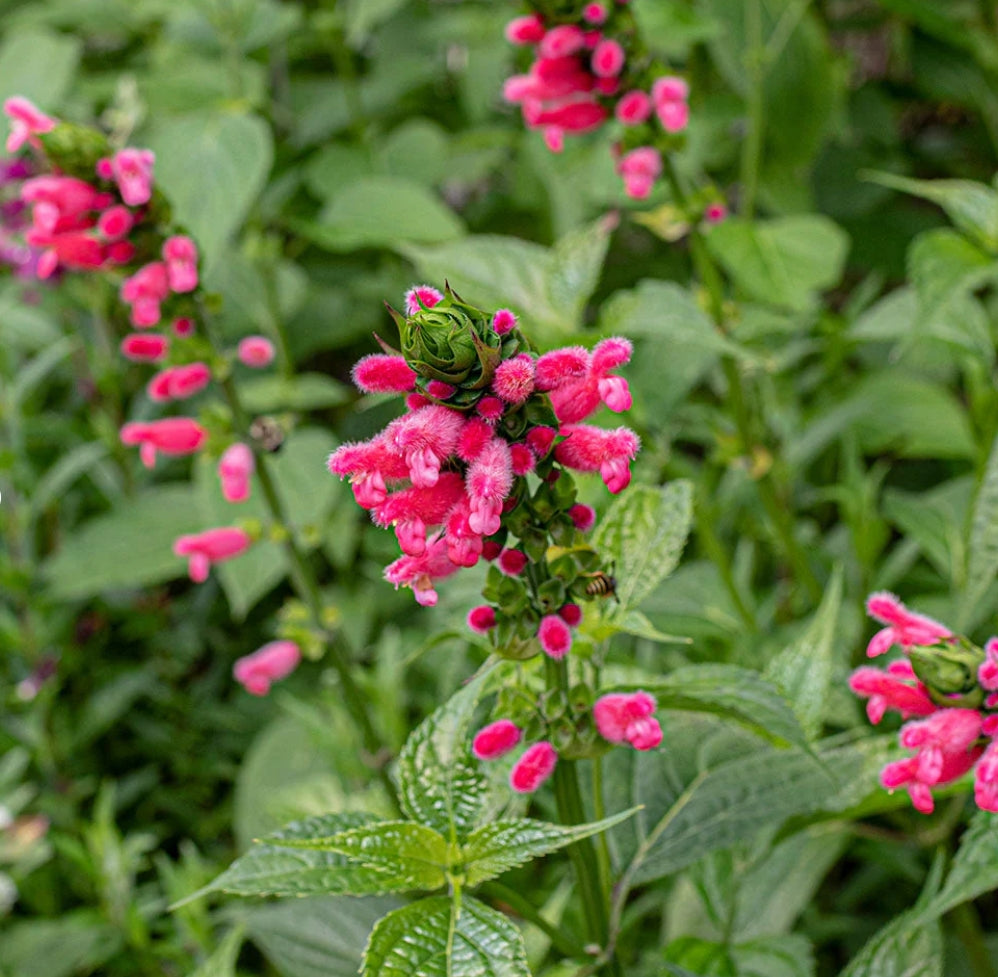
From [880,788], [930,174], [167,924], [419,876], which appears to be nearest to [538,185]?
[930,174]

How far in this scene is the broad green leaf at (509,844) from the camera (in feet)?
1.76

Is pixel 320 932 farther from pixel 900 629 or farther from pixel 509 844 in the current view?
pixel 900 629

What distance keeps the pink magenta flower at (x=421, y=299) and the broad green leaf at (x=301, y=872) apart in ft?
0.91

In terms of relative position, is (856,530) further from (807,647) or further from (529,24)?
(529,24)

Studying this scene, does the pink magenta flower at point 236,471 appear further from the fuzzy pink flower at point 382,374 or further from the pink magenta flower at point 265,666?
the fuzzy pink flower at point 382,374

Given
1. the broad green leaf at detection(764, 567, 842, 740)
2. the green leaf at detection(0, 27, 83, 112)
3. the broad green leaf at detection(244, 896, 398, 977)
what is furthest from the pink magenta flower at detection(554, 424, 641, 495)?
the green leaf at detection(0, 27, 83, 112)

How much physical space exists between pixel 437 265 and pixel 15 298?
103cm

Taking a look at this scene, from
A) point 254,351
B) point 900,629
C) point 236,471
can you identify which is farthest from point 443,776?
point 254,351

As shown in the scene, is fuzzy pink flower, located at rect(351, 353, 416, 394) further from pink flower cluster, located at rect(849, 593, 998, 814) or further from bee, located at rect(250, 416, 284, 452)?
bee, located at rect(250, 416, 284, 452)

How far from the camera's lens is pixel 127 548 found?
5.30 feet

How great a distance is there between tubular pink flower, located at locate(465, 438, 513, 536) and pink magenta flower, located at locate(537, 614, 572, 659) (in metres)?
0.08

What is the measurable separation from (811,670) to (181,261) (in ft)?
2.01

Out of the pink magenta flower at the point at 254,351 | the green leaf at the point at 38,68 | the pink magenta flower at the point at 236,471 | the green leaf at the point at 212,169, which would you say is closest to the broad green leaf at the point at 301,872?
the pink magenta flower at the point at 236,471

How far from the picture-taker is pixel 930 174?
7.27 ft
